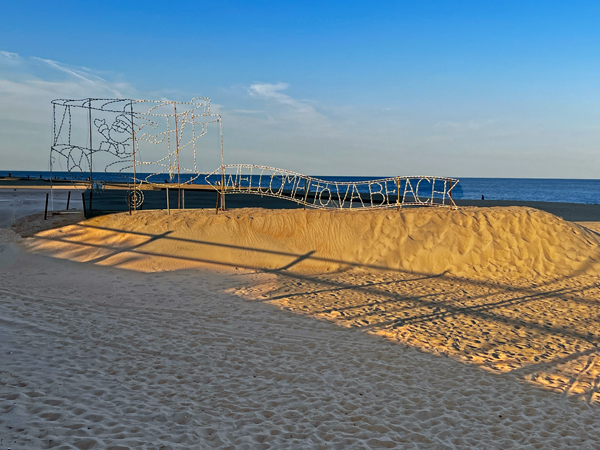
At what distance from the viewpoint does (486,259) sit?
1249cm

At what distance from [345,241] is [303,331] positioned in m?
6.06

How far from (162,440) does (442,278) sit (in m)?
9.18

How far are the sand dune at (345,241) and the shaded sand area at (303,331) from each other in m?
0.06

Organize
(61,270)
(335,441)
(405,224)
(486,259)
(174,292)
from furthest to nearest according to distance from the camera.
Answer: (405,224) < (486,259) < (61,270) < (174,292) < (335,441)

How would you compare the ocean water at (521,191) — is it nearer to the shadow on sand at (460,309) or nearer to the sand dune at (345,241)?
the sand dune at (345,241)

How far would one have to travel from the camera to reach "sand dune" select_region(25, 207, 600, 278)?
1246 cm

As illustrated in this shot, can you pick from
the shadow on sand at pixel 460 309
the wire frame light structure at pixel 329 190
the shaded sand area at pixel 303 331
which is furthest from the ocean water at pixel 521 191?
the shadow on sand at pixel 460 309

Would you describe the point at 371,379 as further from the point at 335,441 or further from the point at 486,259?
the point at 486,259

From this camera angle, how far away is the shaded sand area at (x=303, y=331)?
184 inches

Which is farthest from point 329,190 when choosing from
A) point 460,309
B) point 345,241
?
point 460,309

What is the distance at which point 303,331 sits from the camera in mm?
7746

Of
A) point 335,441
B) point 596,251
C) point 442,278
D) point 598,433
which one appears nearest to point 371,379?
point 335,441

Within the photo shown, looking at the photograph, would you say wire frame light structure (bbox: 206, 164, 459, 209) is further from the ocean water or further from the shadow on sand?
the ocean water

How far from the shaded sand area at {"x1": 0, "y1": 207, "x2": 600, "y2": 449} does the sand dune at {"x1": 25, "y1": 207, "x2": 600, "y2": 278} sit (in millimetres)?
56
